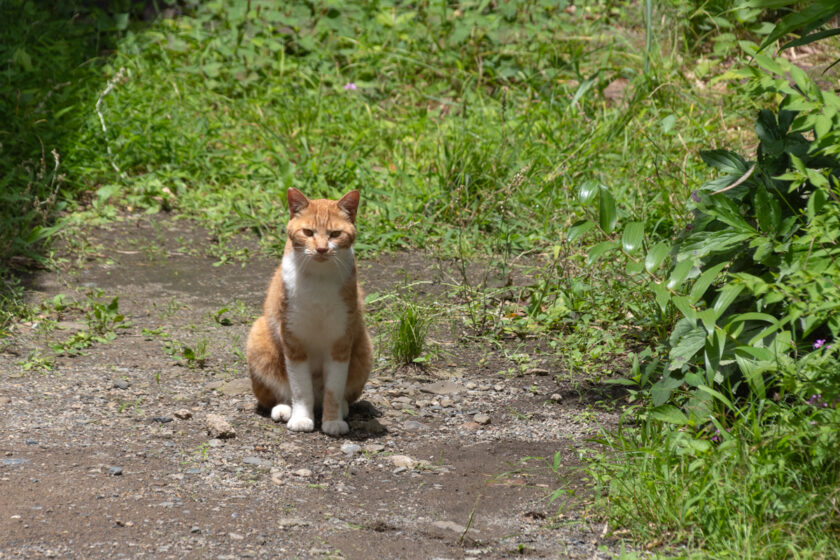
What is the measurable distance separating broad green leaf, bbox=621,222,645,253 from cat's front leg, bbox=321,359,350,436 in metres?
1.27

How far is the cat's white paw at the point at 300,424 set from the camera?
3.92m

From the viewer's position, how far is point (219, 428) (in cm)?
378

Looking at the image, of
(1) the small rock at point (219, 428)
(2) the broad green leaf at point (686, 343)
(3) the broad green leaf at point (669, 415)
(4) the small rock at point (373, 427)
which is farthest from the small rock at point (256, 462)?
(2) the broad green leaf at point (686, 343)

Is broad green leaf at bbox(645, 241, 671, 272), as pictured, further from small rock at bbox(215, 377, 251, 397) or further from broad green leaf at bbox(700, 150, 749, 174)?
small rock at bbox(215, 377, 251, 397)

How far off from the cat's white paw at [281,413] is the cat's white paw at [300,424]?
0.08 meters

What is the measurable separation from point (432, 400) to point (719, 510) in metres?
1.74

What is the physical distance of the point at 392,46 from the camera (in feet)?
26.7

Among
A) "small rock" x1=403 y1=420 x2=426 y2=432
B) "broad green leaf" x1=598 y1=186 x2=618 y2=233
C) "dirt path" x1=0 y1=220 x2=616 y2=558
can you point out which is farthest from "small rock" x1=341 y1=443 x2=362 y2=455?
"broad green leaf" x1=598 y1=186 x2=618 y2=233

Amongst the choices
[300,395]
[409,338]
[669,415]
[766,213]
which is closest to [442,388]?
[409,338]

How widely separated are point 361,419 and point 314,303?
624 millimetres

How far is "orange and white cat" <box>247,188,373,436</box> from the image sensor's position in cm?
383

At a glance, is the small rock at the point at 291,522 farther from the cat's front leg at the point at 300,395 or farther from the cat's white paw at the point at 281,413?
the cat's white paw at the point at 281,413

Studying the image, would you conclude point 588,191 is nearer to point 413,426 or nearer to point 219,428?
point 413,426

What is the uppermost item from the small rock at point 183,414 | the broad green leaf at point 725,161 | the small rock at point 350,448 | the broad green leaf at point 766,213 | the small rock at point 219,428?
the broad green leaf at point 725,161
